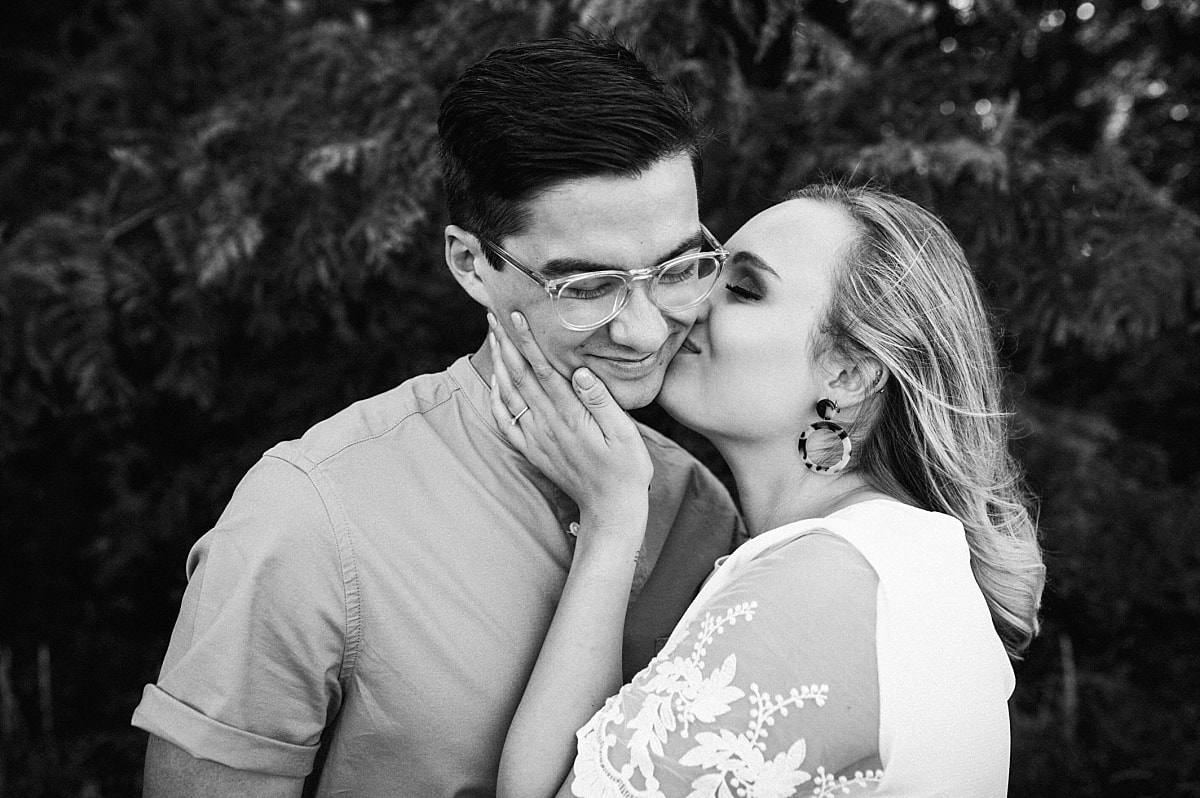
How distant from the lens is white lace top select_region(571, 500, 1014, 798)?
5.24ft

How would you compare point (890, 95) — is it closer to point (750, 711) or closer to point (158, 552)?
point (750, 711)

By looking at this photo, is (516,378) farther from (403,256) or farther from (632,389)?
(403,256)

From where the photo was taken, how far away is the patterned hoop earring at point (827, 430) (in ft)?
7.07

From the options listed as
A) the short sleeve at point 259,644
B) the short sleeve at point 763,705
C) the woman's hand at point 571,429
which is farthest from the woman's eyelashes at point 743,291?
the short sleeve at point 259,644

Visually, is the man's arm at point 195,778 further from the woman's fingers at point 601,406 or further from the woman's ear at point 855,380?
the woman's ear at point 855,380

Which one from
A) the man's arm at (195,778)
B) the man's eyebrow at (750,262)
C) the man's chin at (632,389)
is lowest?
the man's arm at (195,778)

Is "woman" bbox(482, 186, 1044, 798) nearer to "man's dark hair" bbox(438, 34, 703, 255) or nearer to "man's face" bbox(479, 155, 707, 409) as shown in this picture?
"man's face" bbox(479, 155, 707, 409)

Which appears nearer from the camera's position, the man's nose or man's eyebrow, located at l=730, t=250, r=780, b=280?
the man's nose

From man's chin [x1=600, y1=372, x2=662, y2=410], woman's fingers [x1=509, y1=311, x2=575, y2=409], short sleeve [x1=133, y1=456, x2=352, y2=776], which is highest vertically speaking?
woman's fingers [x1=509, y1=311, x2=575, y2=409]

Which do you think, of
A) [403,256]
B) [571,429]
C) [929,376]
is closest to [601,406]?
[571,429]

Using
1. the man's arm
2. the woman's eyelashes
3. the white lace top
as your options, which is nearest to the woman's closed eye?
the woman's eyelashes

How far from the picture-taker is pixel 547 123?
6.41ft

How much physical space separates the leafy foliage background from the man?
0.74 metres

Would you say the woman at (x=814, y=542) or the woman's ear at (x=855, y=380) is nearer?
the woman at (x=814, y=542)
